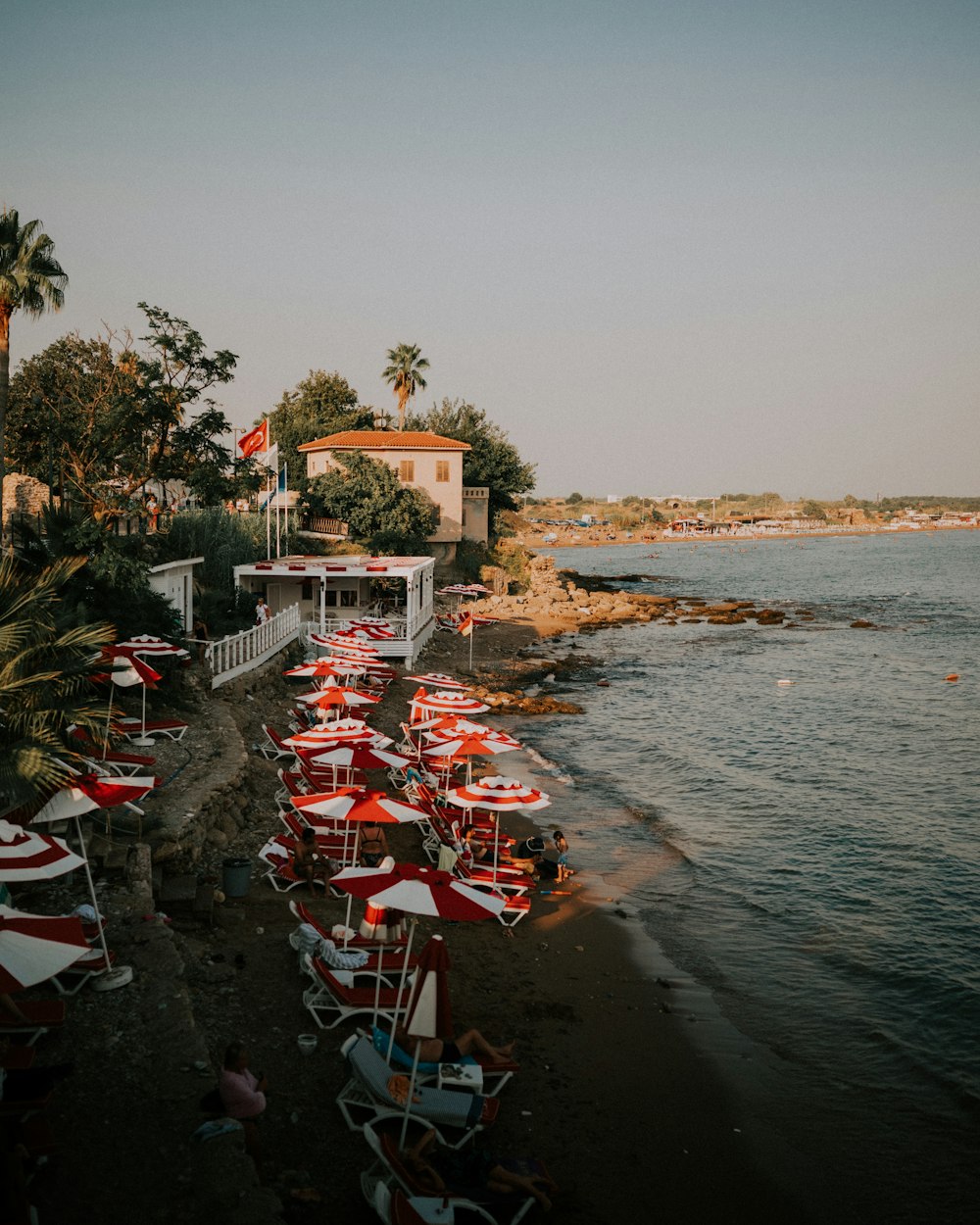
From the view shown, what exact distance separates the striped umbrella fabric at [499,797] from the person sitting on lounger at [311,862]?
89.6 inches

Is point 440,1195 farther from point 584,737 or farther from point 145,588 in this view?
point 584,737

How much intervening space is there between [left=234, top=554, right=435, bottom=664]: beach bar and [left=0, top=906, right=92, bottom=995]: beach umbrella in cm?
2207

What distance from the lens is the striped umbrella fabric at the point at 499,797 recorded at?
49.2 feet

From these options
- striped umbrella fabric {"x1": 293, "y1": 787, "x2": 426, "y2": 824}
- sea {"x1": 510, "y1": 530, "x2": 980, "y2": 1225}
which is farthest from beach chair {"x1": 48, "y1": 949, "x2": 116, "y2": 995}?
sea {"x1": 510, "y1": 530, "x2": 980, "y2": 1225}

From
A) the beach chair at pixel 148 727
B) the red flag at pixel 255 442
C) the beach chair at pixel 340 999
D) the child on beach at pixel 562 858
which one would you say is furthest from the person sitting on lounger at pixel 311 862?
the red flag at pixel 255 442

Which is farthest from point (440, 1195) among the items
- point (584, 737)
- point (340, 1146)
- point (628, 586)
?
point (628, 586)

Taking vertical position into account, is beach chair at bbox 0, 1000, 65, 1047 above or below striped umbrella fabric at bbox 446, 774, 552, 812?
above

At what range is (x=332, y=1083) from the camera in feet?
28.9

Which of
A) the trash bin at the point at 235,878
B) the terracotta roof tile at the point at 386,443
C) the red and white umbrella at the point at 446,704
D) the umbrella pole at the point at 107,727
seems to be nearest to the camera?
the umbrella pole at the point at 107,727

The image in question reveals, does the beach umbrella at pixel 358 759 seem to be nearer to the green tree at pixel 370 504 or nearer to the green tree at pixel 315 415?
the green tree at pixel 370 504

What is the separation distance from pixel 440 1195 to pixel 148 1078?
2.56 m

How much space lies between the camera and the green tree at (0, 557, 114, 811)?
8.65m

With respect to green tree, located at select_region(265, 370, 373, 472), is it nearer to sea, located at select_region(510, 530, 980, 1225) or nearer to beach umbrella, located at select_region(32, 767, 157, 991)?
sea, located at select_region(510, 530, 980, 1225)

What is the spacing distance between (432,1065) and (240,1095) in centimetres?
187
